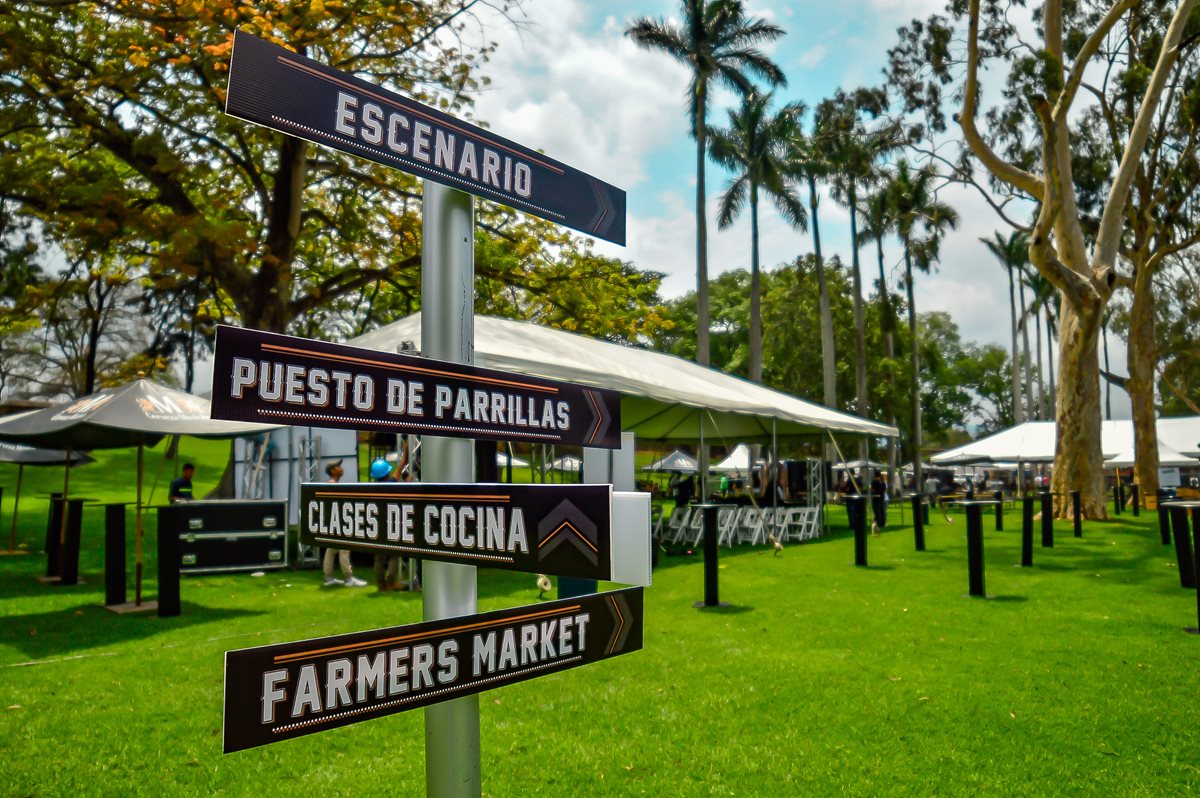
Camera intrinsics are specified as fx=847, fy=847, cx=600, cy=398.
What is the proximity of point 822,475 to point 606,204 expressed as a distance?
20079mm

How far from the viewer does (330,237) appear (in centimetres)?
1955

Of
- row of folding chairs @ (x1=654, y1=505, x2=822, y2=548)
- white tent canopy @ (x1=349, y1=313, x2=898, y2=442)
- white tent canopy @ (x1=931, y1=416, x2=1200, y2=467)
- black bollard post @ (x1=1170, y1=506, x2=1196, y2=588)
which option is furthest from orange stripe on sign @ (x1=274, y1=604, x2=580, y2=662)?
white tent canopy @ (x1=931, y1=416, x2=1200, y2=467)

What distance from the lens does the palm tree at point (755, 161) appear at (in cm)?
3381

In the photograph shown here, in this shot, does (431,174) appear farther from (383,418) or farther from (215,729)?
(215,729)

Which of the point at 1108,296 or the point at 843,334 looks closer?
the point at 1108,296

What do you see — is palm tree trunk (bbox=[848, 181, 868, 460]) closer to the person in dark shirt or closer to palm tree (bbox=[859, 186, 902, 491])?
palm tree (bbox=[859, 186, 902, 491])

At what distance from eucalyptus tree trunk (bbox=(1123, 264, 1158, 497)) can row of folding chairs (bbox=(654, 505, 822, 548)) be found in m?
14.3

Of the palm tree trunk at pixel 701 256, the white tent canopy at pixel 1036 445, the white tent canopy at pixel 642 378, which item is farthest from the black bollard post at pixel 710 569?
the white tent canopy at pixel 1036 445

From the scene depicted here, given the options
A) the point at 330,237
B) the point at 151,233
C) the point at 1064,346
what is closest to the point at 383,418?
the point at 151,233

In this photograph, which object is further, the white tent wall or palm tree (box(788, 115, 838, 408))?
palm tree (box(788, 115, 838, 408))

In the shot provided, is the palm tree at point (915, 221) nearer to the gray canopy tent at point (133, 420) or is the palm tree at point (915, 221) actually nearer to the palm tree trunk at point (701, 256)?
the palm tree trunk at point (701, 256)

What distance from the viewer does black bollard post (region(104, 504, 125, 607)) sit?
9.31m

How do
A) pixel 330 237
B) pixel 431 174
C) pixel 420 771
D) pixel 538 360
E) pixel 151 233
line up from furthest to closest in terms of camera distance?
pixel 330 237, pixel 151 233, pixel 538 360, pixel 420 771, pixel 431 174

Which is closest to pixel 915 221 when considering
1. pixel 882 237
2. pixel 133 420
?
pixel 882 237
